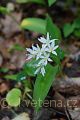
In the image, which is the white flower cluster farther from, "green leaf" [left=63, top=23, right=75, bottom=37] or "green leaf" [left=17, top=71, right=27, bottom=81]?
"green leaf" [left=63, top=23, right=75, bottom=37]

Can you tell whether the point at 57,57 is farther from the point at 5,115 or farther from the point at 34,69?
the point at 5,115

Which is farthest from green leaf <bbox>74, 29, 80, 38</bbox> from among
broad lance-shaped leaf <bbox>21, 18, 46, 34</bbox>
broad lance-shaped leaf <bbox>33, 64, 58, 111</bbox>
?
broad lance-shaped leaf <bbox>33, 64, 58, 111</bbox>

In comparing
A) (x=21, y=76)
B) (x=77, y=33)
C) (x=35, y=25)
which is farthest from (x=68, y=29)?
(x=21, y=76)

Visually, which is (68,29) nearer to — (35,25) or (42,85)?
(35,25)

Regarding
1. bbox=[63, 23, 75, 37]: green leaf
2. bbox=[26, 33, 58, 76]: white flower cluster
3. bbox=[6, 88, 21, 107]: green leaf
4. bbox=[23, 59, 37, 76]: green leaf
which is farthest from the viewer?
bbox=[63, 23, 75, 37]: green leaf

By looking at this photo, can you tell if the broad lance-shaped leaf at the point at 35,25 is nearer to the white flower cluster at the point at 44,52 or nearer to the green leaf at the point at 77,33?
the green leaf at the point at 77,33

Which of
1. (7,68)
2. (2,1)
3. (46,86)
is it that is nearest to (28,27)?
(7,68)
